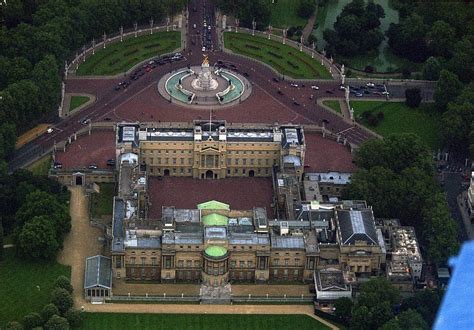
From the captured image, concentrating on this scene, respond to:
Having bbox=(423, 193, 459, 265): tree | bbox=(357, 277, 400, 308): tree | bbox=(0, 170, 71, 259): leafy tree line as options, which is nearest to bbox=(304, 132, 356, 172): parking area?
bbox=(423, 193, 459, 265): tree

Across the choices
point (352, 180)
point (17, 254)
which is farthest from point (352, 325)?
point (17, 254)

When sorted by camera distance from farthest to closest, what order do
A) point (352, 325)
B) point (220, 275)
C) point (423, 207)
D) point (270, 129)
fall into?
point (270, 129) < point (423, 207) < point (220, 275) < point (352, 325)

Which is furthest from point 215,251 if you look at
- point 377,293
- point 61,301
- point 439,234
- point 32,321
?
point 439,234

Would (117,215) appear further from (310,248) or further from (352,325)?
(352,325)

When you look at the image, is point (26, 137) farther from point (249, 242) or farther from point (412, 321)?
point (412, 321)

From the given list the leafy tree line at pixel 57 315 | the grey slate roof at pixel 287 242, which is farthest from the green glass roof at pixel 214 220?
the leafy tree line at pixel 57 315
